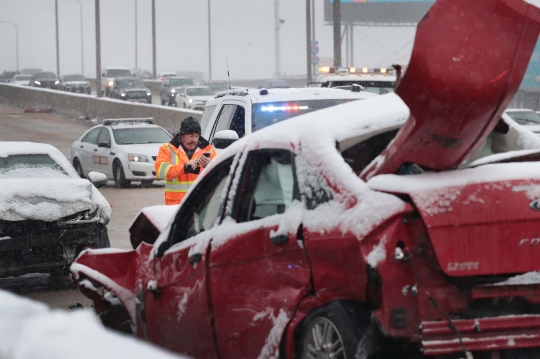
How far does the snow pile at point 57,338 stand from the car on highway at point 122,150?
18578mm

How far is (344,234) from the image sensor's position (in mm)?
4469

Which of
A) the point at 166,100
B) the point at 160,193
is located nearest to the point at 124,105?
the point at 166,100

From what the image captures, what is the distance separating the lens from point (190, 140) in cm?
941

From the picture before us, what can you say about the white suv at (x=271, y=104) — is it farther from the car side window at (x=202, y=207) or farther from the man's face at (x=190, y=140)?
the car side window at (x=202, y=207)

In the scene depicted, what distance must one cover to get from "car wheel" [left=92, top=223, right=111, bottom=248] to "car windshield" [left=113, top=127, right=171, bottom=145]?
42.2ft

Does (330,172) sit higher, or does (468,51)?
(468,51)

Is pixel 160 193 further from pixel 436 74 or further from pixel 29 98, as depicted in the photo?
pixel 29 98

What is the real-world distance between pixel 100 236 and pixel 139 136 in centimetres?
1350

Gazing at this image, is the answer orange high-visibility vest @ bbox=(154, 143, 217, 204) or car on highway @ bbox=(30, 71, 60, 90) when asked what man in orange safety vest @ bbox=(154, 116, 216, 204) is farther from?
car on highway @ bbox=(30, 71, 60, 90)

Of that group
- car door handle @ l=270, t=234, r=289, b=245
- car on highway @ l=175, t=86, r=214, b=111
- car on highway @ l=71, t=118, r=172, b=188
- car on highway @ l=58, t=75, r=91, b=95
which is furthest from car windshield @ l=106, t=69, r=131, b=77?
car door handle @ l=270, t=234, r=289, b=245

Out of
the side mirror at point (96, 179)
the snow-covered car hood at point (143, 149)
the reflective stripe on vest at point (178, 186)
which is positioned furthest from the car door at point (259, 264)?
the snow-covered car hood at point (143, 149)

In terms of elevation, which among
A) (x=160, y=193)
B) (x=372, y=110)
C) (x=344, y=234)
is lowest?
(x=160, y=193)

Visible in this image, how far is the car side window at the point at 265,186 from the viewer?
5.17 metres

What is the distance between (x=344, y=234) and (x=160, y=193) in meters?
16.3
